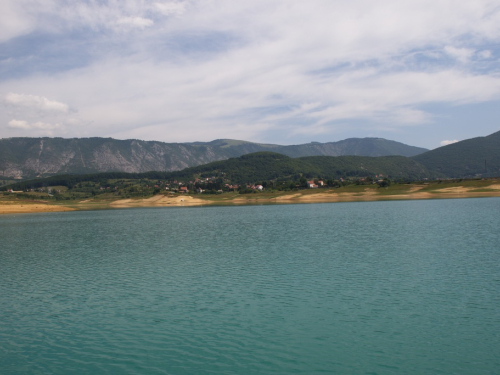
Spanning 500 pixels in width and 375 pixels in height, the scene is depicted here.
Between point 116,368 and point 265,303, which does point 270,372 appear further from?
point 265,303

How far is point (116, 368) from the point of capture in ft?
44.9

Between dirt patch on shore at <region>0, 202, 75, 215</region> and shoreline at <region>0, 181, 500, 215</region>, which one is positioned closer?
shoreline at <region>0, 181, 500, 215</region>

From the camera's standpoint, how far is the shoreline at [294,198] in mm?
123125

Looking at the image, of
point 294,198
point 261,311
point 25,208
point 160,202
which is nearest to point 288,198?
point 294,198

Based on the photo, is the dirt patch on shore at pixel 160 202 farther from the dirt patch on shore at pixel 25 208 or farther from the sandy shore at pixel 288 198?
the dirt patch on shore at pixel 25 208

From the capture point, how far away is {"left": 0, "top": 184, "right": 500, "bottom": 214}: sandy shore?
4840 inches

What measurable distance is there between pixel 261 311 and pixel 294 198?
13465cm

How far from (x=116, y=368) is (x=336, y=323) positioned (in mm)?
8763

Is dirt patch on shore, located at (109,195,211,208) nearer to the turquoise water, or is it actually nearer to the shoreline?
the shoreline

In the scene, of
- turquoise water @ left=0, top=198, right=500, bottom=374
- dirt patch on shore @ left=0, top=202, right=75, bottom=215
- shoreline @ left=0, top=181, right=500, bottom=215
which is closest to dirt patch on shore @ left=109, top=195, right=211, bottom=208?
shoreline @ left=0, top=181, right=500, bottom=215

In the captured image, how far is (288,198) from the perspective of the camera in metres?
155

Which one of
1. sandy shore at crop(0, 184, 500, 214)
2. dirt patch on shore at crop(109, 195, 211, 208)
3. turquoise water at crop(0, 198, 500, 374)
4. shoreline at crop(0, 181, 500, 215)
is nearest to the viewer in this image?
turquoise water at crop(0, 198, 500, 374)

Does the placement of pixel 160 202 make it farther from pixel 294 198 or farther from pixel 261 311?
pixel 261 311

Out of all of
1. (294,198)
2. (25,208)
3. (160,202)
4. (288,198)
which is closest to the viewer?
(25,208)
